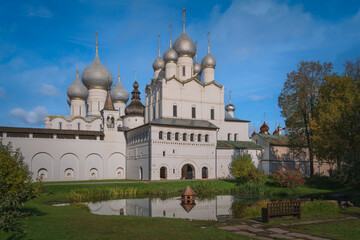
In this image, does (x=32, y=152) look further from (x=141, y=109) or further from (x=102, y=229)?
(x=102, y=229)

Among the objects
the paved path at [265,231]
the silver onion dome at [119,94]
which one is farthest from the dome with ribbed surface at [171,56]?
the paved path at [265,231]

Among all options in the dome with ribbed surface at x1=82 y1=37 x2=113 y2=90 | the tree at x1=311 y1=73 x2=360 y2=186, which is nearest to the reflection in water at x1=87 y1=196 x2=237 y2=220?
the tree at x1=311 y1=73 x2=360 y2=186

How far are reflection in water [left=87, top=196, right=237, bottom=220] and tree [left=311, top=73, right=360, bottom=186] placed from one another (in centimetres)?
965

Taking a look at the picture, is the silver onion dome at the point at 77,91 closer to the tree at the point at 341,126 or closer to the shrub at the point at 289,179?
the shrub at the point at 289,179

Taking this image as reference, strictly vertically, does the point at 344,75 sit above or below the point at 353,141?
above

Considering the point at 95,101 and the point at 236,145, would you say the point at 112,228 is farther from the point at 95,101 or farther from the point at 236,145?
the point at 95,101

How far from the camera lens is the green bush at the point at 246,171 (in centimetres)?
3005

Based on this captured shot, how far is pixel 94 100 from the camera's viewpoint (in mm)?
49250

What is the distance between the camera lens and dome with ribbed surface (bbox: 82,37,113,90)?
4934 cm

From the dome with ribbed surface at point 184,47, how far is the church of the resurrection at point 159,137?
0.41ft

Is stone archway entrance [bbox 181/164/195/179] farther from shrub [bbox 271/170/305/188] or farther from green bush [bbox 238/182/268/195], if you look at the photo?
shrub [bbox 271/170/305/188]

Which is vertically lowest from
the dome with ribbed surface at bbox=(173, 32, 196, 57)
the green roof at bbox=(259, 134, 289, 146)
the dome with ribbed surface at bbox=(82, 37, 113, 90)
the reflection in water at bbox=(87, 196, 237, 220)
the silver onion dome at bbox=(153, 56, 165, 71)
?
the reflection in water at bbox=(87, 196, 237, 220)

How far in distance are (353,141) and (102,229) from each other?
20.4 m

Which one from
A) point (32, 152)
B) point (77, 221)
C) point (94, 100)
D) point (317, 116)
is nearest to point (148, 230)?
point (77, 221)
